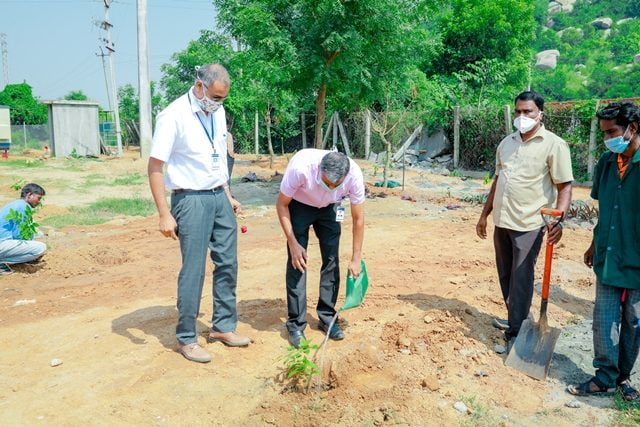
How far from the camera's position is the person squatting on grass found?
6043mm

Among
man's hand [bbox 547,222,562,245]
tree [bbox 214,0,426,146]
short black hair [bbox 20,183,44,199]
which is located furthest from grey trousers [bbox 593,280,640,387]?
tree [bbox 214,0,426,146]

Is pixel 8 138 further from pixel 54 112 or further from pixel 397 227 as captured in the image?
pixel 397 227

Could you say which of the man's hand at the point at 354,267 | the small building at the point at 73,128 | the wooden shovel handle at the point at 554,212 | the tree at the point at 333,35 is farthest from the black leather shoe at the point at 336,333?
the small building at the point at 73,128

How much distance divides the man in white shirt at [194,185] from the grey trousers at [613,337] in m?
2.39

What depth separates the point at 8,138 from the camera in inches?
966

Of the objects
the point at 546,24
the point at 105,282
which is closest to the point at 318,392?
the point at 105,282

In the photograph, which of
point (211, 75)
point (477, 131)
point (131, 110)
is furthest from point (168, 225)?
point (131, 110)

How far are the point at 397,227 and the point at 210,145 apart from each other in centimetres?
490

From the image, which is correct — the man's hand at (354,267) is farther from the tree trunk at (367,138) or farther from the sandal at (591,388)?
the tree trunk at (367,138)

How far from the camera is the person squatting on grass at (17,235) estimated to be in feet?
19.8

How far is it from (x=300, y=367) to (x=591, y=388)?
180 centimetres

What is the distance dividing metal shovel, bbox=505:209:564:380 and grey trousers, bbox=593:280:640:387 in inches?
13.9

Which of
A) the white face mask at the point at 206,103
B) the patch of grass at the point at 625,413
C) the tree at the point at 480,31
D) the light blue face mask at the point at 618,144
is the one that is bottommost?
the patch of grass at the point at 625,413

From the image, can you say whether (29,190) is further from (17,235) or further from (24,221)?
(17,235)
